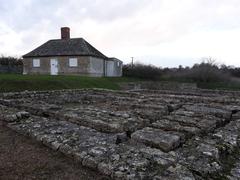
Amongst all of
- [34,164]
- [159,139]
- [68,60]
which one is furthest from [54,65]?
[159,139]

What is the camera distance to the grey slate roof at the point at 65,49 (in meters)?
26.8

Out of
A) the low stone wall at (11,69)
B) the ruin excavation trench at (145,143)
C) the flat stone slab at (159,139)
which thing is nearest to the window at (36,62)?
the low stone wall at (11,69)

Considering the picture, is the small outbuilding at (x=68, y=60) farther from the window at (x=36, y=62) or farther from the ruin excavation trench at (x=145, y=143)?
the ruin excavation trench at (x=145, y=143)

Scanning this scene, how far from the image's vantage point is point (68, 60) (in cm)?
2717

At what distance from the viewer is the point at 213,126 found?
572 cm

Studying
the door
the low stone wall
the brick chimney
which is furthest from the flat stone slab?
the low stone wall

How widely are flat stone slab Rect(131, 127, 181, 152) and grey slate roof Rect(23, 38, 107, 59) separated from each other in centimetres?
2211

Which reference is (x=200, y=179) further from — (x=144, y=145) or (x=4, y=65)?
(x=4, y=65)

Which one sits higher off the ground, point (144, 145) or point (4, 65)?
point (4, 65)

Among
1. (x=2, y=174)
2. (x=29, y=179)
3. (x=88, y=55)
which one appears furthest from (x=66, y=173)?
(x=88, y=55)

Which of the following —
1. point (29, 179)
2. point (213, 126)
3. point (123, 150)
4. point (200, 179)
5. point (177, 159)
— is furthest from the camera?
point (213, 126)

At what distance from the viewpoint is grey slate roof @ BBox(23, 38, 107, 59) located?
2677 cm

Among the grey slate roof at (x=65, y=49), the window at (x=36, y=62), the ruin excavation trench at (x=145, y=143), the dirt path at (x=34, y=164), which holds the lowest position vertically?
the dirt path at (x=34, y=164)

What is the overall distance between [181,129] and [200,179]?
2.01 meters
